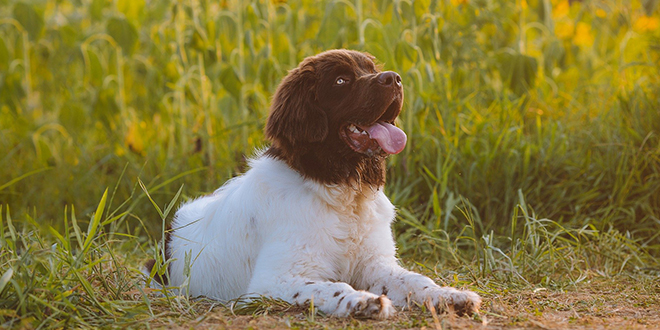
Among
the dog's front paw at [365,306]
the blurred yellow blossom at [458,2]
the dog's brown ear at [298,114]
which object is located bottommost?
the dog's front paw at [365,306]

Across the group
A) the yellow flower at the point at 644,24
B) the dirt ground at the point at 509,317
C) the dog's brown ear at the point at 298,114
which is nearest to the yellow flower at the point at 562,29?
the yellow flower at the point at 644,24

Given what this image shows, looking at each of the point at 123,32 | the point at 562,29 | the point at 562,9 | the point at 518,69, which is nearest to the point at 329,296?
the point at 518,69

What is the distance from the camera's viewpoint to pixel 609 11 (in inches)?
259

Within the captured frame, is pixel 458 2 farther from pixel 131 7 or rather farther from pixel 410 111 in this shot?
pixel 131 7

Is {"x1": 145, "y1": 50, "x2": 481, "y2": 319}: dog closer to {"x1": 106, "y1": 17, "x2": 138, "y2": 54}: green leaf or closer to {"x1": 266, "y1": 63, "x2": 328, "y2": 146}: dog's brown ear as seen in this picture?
{"x1": 266, "y1": 63, "x2": 328, "y2": 146}: dog's brown ear

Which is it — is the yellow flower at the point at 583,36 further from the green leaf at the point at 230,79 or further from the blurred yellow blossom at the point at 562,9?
the green leaf at the point at 230,79

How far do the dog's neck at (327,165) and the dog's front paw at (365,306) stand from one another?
0.65m

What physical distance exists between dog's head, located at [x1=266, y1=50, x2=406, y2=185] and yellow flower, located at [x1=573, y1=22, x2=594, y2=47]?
4.61 meters

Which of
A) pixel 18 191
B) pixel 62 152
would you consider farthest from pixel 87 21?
pixel 18 191

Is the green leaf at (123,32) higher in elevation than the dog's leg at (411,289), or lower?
higher

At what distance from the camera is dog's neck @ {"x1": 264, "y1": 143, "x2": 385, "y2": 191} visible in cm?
323

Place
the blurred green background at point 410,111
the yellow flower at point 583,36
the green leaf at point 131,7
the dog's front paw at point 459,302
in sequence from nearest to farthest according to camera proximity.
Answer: the dog's front paw at point 459,302, the blurred green background at point 410,111, the green leaf at point 131,7, the yellow flower at point 583,36

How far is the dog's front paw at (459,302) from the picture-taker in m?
2.88

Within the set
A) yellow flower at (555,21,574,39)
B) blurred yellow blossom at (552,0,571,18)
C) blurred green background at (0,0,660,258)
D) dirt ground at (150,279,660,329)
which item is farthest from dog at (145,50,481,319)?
blurred yellow blossom at (552,0,571,18)
